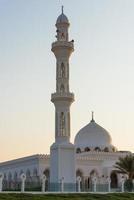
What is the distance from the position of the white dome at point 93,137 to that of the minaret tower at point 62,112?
1591cm

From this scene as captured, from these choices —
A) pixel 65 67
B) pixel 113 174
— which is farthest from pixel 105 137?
pixel 65 67

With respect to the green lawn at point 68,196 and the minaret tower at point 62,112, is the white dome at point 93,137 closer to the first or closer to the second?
the minaret tower at point 62,112

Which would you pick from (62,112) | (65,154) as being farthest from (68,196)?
(62,112)

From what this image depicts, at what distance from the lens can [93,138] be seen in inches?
1924

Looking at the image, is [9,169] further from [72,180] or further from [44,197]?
[44,197]

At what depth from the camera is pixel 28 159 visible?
1676 inches

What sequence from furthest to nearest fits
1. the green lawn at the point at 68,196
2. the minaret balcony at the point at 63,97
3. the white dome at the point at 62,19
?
the white dome at the point at 62,19 → the minaret balcony at the point at 63,97 → the green lawn at the point at 68,196

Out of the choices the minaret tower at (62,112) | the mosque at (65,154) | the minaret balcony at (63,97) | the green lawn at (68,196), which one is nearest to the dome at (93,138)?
the mosque at (65,154)

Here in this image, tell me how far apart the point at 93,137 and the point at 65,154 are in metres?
16.8

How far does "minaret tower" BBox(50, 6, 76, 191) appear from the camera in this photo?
105 ft

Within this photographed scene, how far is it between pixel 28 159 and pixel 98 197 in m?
20.0

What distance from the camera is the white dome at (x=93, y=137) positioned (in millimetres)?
48688

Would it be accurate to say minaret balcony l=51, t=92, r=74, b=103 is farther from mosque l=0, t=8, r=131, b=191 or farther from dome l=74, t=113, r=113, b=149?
dome l=74, t=113, r=113, b=149

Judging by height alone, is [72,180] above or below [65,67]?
below
